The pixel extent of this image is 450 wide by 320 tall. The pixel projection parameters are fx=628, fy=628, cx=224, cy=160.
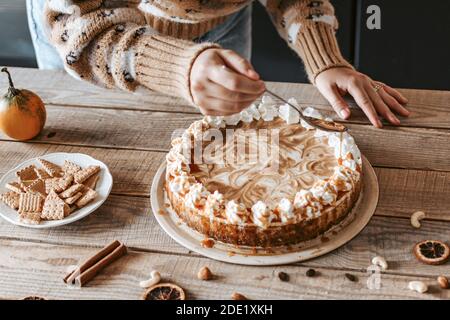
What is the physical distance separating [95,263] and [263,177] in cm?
44

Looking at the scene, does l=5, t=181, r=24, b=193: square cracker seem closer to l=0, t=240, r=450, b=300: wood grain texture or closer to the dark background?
l=0, t=240, r=450, b=300: wood grain texture

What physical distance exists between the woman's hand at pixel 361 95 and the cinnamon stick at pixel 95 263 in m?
0.81

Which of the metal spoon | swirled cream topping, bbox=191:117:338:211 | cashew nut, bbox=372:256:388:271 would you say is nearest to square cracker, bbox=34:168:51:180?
swirled cream topping, bbox=191:117:338:211

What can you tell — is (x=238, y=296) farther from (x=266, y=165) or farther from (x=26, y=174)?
(x=26, y=174)

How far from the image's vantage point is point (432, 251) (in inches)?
53.7

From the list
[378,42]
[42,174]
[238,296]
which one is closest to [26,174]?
[42,174]

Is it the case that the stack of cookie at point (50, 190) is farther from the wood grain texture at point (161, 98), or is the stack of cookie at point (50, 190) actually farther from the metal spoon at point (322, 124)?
the metal spoon at point (322, 124)

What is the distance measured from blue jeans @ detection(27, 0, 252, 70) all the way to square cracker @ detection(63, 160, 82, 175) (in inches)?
24.6

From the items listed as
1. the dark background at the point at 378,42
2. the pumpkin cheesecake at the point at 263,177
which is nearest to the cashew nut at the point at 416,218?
the pumpkin cheesecake at the point at 263,177

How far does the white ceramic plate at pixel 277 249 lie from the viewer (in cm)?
138

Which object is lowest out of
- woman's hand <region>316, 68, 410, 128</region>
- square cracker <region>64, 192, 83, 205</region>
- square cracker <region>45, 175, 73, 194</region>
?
square cracker <region>64, 192, 83, 205</region>

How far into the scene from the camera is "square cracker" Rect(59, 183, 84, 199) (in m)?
1.54

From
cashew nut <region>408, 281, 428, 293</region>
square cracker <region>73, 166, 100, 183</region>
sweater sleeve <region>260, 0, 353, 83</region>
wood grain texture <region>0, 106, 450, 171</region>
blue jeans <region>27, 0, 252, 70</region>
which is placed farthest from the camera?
blue jeans <region>27, 0, 252, 70</region>
